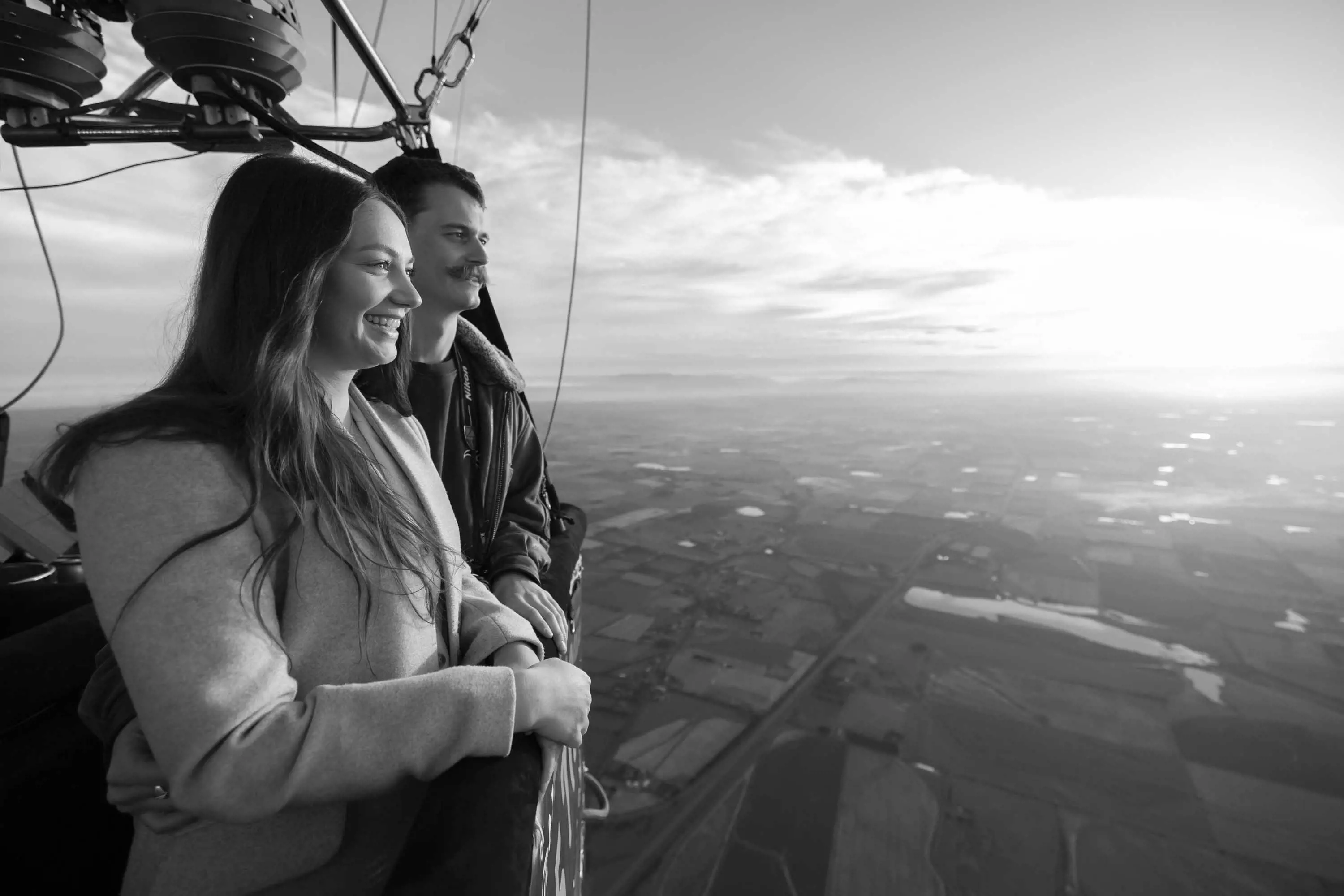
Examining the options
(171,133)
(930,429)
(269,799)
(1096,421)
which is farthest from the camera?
(1096,421)

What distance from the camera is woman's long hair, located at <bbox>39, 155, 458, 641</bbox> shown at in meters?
0.95

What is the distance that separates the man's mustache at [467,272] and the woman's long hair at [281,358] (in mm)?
897

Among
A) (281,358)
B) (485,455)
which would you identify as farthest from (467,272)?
(281,358)

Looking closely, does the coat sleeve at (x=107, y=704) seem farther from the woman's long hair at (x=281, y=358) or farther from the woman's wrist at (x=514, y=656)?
the woman's wrist at (x=514, y=656)

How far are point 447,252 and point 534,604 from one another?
1174 mm

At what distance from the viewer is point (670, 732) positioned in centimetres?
1742

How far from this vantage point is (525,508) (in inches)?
90.4

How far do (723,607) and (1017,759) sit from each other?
12.6 m

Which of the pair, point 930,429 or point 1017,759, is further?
point 930,429

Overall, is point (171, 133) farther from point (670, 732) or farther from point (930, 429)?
point (930, 429)

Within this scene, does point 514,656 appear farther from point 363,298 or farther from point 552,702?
point 363,298

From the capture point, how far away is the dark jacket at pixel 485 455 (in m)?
2.04

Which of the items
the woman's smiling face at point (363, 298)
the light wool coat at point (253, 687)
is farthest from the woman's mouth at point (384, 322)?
the light wool coat at point (253, 687)

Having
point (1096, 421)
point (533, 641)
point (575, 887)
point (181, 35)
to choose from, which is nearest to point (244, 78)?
point (181, 35)
